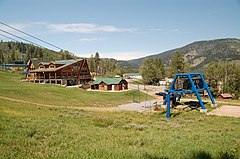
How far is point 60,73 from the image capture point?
62.9 metres

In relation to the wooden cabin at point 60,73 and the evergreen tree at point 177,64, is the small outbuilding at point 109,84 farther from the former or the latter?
the evergreen tree at point 177,64

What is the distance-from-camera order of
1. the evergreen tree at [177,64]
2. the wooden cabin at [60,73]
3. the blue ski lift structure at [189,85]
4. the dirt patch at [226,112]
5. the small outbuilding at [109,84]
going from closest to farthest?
the dirt patch at [226,112], the blue ski lift structure at [189,85], the wooden cabin at [60,73], the small outbuilding at [109,84], the evergreen tree at [177,64]

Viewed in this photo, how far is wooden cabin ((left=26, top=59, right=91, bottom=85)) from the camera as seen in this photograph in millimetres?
62938

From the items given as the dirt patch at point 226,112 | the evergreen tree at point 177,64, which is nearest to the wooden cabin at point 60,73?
the evergreen tree at point 177,64

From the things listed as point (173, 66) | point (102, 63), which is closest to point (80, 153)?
point (173, 66)

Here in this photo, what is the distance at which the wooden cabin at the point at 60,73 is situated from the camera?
206ft

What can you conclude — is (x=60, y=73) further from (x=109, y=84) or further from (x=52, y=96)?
(x=52, y=96)

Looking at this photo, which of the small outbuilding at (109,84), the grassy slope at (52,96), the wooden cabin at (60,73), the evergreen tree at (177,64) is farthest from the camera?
the evergreen tree at (177,64)

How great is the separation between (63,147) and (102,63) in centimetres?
12755

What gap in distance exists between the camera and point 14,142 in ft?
26.6

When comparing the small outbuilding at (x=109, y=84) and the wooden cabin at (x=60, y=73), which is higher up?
the wooden cabin at (x=60, y=73)

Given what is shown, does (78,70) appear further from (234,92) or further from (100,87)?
(234,92)

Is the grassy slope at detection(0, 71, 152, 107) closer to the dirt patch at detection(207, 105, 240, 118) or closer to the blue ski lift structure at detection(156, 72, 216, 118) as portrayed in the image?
the blue ski lift structure at detection(156, 72, 216, 118)

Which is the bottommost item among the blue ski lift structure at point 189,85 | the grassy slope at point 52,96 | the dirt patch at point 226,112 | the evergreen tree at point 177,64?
the dirt patch at point 226,112
